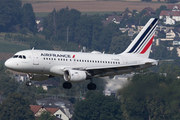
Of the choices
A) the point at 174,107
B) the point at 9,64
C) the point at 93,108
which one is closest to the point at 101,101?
the point at 93,108

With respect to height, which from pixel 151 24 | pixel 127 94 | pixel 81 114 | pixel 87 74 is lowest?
pixel 81 114

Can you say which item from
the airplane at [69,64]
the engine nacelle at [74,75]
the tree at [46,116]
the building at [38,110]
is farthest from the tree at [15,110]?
the engine nacelle at [74,75]

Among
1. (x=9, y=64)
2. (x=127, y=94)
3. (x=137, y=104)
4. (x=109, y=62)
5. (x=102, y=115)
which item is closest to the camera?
(x=9, y=64)

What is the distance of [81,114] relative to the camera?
189500 millimetres

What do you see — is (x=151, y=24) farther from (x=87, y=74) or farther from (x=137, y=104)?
(x=137, y=104)

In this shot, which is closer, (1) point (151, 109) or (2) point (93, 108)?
(1) point (151, 109)

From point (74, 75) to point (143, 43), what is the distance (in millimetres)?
17522

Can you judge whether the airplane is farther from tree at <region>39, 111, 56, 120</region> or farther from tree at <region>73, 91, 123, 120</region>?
tree at <region>39, 111, 56, 120</region>

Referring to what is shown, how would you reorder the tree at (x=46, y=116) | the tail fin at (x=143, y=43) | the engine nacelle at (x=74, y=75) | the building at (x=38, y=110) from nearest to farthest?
the engine nacelle at (x=74, y=75) < the tail fin at (x=143, y=43) < the tree at (x=46, y=116) < the building at (x=38, y=110)

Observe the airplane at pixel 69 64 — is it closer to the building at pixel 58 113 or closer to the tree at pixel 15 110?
the tree at pixel 15 110

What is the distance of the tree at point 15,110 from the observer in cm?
18238

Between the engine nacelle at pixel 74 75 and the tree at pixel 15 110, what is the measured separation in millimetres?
113537

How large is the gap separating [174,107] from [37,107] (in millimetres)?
56609

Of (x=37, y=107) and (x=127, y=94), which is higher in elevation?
(x=127, y=94)
